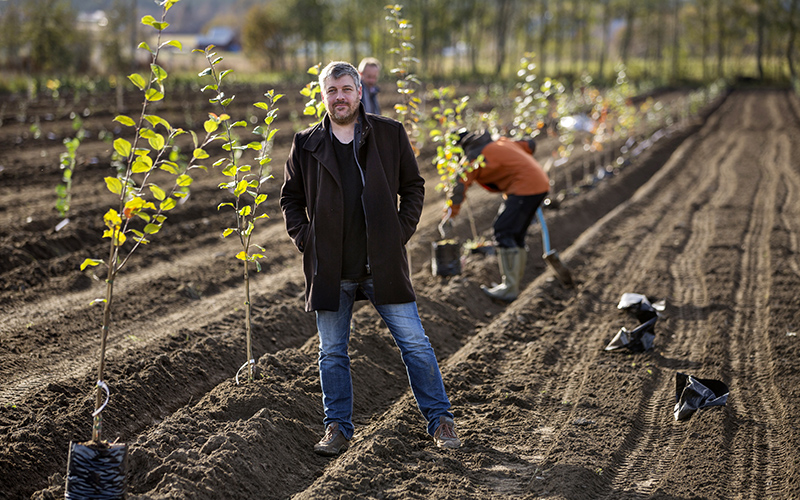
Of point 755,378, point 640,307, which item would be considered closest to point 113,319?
point 640,307

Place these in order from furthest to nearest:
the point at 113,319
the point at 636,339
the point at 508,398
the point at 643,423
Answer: the point at 113,319 → the point at 636,339 → the point at 508,398 → the point at 643,423

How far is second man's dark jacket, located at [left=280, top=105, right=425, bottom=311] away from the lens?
3.41 meters

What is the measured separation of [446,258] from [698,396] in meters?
3.07

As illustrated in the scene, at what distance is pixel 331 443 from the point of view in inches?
143

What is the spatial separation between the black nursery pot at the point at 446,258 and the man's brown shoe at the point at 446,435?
3256 mm

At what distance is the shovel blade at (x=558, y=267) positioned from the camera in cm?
679

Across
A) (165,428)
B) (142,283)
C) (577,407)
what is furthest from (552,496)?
(142,283)

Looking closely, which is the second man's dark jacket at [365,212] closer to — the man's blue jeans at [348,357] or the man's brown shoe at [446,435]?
the man's blue jeans at [348,357]

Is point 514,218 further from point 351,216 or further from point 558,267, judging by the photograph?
point 351,216

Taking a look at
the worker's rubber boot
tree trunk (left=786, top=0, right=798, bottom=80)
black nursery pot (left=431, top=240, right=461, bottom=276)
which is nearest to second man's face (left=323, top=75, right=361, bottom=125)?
the worker's rubber boot

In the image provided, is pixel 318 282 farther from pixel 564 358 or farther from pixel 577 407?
pixel 564 358

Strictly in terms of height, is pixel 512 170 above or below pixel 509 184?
above

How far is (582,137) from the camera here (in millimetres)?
19109

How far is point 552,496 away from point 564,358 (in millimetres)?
2003
